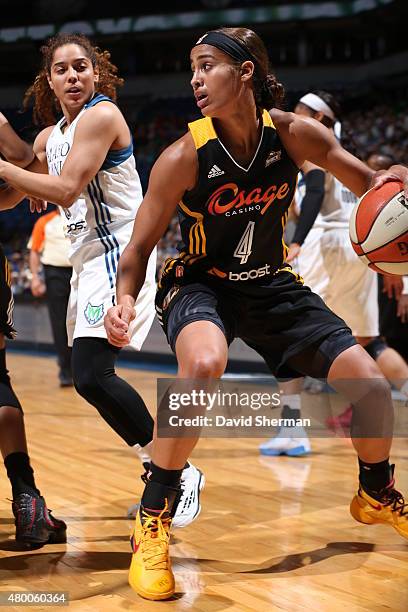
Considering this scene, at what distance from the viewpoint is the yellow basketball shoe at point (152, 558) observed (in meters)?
2.66

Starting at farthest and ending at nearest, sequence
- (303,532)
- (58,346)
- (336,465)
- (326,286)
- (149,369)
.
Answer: (149,369), (58,346), (326,286), (336,465), (303,532)

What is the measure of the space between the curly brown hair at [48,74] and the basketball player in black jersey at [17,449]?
42 centimetres

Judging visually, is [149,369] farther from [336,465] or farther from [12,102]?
[12,102]

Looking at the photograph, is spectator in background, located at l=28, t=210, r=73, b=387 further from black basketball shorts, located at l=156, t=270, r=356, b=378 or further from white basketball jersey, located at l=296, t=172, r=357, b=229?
black basketball shorts, located at l=156, t=270, r=356, b=378

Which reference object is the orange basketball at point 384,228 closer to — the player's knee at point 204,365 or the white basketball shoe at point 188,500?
the player's knee at point 204,365

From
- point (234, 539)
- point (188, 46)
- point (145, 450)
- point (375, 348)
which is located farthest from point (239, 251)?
point (188, 46)

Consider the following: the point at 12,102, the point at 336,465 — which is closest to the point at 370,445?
the point at 336,465

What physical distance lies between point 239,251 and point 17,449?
1.17m

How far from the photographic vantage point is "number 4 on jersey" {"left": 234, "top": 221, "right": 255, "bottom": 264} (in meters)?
3.03

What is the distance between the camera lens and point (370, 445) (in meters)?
2.99

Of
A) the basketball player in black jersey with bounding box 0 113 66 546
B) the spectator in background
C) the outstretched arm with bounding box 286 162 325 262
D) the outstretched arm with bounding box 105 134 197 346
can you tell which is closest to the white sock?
the basketball player in black jersey with bounding box 0 113 66 546

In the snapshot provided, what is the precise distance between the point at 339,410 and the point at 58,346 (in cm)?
307

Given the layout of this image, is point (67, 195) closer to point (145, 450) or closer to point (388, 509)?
point (145, 450)

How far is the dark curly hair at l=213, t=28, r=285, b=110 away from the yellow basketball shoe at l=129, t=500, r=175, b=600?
1.50m
